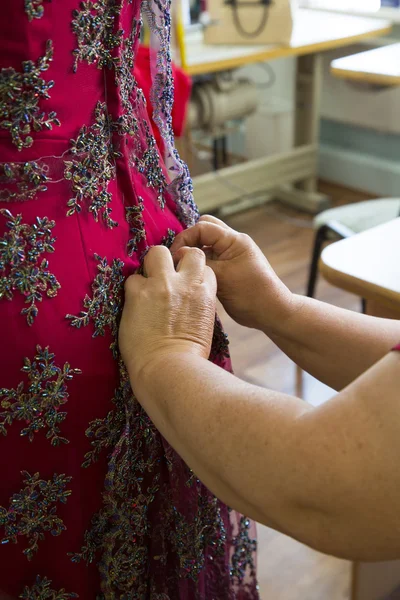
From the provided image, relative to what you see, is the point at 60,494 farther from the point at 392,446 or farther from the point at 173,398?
the point at 392,446

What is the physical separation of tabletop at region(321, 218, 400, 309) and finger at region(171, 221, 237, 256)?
1.17ft

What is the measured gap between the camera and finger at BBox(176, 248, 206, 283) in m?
0.83

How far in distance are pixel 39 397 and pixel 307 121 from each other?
319cm

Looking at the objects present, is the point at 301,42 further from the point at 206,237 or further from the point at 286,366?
the point at 206,237

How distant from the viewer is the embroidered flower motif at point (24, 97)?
678mm

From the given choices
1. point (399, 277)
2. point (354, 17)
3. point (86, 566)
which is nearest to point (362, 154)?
point (354, 17)

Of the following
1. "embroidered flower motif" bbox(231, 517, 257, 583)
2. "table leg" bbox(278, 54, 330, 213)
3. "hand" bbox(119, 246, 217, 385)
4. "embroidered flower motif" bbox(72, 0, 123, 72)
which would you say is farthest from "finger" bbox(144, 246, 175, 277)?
"table leg" bbox(278, 54, 330, 213)

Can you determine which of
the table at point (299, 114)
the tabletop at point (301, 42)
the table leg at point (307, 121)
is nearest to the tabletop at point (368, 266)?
the tabletop at point (301, 42)

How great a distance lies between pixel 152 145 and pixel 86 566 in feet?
1.84

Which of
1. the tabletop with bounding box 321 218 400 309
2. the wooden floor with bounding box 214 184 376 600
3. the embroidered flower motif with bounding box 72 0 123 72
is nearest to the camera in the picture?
the embroidered flower motif with bounding box 72 0 123 72

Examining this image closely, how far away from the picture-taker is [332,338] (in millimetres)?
926

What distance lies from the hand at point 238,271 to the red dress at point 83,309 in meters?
0.04

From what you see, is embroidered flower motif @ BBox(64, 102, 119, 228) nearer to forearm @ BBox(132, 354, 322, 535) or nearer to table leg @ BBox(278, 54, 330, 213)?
forearm @ BBox(132, 354, 322, 535)

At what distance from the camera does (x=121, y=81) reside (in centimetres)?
78
